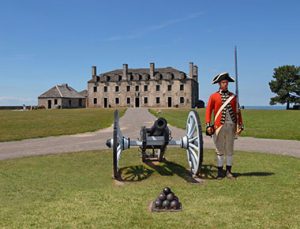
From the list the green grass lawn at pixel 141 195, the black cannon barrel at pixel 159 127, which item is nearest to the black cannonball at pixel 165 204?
the green grass lawn at pixel 141 195

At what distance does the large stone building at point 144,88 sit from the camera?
76562 mm

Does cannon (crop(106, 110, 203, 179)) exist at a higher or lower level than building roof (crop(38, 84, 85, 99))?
lower

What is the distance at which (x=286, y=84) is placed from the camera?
7262 cm

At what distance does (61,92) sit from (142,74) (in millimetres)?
19203

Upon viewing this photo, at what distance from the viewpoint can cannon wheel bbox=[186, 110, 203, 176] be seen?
6.49 metres

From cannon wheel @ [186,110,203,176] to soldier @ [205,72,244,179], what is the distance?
0.86 feet

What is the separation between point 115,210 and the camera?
4.90m

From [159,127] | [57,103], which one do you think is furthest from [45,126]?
[57,103]

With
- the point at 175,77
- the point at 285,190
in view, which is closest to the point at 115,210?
the point at 285,190

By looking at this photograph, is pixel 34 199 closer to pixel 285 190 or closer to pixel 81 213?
pixel 81 213

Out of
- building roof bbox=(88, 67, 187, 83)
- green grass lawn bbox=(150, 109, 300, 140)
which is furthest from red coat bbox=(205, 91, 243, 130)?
building roof bbox=(88, 67, 187, 83)

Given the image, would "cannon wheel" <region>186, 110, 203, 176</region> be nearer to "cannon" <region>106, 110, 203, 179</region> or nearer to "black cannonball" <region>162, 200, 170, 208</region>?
"cannon" <region>106, 110, 203, 179</region>

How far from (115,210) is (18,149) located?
8.24 m

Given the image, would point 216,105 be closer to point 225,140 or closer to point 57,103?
point 225,140
